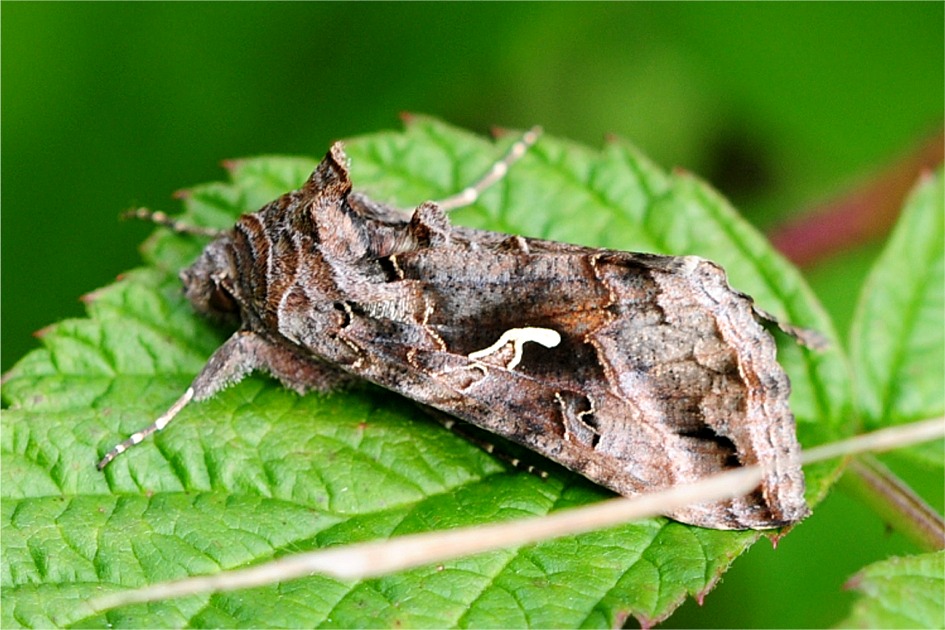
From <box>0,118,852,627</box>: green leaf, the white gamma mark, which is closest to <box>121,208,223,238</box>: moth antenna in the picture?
<box>0,118,852,627</box>: green leaf

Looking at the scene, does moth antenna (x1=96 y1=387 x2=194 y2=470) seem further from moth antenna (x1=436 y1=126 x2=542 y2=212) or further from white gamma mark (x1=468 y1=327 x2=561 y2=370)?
moth antenna (x1=436 y1=126 x2=542 y2=212)

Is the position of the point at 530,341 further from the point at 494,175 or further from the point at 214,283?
the point at 214,283

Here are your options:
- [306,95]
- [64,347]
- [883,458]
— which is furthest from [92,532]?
[306,95]

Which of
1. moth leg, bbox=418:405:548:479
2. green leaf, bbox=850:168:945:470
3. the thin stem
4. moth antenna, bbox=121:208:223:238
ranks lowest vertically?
moth leg, bbox=418:405:548:479

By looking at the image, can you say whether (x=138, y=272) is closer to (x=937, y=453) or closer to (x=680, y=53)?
(x=937, y=453)

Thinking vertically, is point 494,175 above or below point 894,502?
above

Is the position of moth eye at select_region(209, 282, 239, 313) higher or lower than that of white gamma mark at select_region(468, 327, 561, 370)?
lower

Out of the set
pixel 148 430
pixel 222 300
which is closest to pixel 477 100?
pixel 222 300
